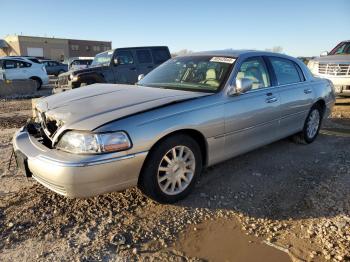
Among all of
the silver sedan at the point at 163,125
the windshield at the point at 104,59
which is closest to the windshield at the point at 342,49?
the silver sedan at the point at 163,125

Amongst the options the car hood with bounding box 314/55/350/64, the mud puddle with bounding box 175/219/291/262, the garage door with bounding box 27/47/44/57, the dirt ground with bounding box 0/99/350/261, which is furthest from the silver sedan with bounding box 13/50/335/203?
the garage door with bounding box 27/47/44/57

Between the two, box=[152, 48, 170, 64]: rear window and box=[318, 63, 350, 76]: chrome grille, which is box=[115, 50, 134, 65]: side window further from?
box=[318, 63, 350, 76]: chrome grille

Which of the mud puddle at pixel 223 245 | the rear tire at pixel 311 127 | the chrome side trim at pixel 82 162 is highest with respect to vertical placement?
the chrome side trim at pixel 82 162

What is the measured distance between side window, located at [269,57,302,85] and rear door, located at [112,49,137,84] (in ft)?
22.0

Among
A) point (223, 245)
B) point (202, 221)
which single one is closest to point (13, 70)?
point (202, 221)

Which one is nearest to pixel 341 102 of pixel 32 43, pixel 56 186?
pixel 56 186

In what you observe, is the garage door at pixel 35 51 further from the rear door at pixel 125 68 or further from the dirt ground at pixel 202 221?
the dirt ground at pixel 202 221

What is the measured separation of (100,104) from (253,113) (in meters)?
1.84

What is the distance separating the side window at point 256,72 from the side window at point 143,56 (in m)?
7.39

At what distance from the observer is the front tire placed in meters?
3.27

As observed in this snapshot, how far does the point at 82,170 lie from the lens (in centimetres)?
286

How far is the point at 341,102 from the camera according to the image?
399 inches

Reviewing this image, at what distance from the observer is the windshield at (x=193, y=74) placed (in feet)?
13.3

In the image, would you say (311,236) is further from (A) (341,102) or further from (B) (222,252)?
(A) (341,102)
